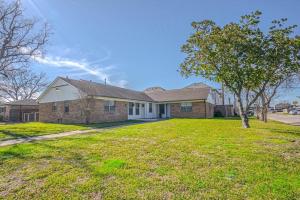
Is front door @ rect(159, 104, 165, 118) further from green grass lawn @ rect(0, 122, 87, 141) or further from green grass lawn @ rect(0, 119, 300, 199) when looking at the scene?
green grass lawn @ rect(0, 119, 300, 199)

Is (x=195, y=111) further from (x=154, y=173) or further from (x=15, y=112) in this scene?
(x=15, y=112)

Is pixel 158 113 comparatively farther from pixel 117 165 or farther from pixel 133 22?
pixel 117 165

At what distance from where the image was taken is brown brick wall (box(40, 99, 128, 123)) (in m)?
19.4

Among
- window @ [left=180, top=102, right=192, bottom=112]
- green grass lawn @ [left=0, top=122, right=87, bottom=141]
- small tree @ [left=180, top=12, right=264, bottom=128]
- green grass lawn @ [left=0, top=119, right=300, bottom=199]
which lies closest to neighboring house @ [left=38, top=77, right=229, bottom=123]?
window @ [left=180, top=102, right=192, bottom=112]

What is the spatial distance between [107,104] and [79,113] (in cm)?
292

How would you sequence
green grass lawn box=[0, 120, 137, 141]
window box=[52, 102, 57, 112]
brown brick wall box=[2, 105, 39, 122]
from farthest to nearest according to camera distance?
brown brick wall box=[2, 105, 39, 122], window box=[52, 102, 57, 112], green grass lawn box=[0, 120, 137, 141]

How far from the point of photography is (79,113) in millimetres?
19688

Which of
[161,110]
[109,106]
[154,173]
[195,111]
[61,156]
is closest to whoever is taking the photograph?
[154,173]

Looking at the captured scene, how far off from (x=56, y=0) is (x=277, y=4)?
1374 cm

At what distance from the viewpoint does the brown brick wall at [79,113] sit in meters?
19.4

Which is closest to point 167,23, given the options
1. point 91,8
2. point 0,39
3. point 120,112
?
point 91,8

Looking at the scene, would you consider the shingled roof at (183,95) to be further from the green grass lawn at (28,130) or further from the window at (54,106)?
the green grass lawn at (28,130)

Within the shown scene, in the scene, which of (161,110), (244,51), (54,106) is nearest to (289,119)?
(161,110)

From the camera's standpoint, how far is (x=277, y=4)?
37.9 ft
